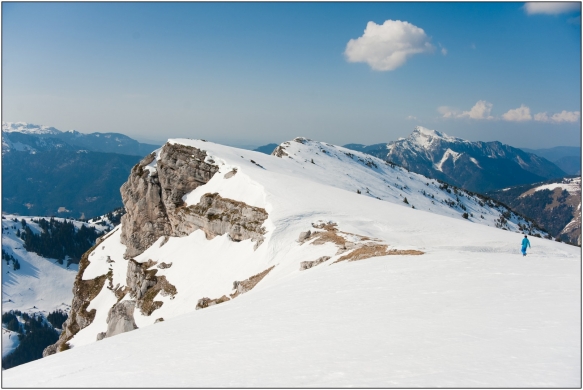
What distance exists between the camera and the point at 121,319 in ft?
169

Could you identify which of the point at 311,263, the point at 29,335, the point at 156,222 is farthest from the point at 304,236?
the point at 29,335

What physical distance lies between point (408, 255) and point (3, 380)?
77.5 feet

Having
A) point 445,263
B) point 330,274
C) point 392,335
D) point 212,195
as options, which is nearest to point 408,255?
point 445,263

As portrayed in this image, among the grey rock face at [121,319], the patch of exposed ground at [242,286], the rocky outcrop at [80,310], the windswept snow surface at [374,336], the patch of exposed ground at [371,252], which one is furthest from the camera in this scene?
the rocky outcrop at [80,310]

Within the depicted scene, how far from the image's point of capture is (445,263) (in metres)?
21.6

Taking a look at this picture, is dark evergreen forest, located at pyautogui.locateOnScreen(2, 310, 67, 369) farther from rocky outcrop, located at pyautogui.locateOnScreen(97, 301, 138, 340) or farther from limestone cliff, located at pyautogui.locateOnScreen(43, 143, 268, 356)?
rocky outcrop, located at pyautogui.locateOnScreen(97, 301, 138, 340)

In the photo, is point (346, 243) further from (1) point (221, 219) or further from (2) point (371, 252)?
(1) point (221, 219)

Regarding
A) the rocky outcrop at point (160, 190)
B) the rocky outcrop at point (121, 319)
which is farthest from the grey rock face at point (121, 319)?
the rocky outcrop at point (160, 190)

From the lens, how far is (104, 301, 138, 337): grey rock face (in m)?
49.2

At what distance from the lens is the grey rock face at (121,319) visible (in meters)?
49.2

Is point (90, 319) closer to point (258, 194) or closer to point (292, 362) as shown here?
point (258, 194)

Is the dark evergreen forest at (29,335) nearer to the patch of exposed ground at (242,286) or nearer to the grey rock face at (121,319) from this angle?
the grey rock face at (121,319)

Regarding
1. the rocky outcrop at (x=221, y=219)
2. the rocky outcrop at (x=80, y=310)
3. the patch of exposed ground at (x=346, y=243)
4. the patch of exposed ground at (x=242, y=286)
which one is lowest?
the rocky outcrop at (x=80, y=310)

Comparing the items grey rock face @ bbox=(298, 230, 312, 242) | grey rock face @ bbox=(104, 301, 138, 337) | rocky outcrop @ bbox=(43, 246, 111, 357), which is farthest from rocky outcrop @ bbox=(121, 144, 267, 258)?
grey rock face @ bbox=(298, 230, 312, 242)
